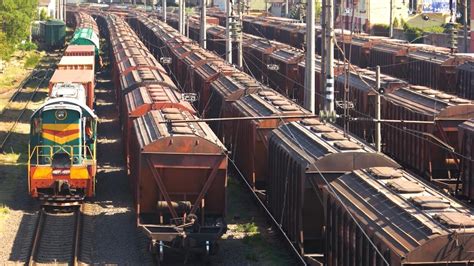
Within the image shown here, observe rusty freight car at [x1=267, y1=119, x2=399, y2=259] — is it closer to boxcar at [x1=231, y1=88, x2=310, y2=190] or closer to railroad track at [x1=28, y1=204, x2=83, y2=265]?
boxcar at [x1=231, y1=88, x2=310, y2=190]

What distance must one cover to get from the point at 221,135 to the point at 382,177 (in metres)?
14.7

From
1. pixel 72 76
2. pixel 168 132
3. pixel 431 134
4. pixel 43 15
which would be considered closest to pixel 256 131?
pixel 168 132

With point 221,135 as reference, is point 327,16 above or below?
above

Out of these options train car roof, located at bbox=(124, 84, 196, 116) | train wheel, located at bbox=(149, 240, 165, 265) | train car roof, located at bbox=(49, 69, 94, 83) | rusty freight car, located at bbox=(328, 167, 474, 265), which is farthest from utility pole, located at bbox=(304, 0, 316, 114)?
rusty freight car, located at bbox=(328, 167, 474, 265)

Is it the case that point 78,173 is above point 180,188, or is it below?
below

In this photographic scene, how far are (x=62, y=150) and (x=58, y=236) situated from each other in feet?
11.6

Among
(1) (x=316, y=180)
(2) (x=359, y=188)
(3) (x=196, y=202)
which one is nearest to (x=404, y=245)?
(2) (x=359, y=188)

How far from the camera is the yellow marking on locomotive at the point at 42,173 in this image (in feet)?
83.2

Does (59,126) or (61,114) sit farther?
(59,126)

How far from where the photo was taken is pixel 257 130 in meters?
23.9

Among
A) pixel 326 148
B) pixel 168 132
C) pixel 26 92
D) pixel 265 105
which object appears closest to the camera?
pixel 326 148

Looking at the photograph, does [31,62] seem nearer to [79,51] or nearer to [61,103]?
[79,51]

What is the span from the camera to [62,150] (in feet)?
86.3

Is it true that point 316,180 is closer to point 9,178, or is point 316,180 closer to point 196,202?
point 196,202
